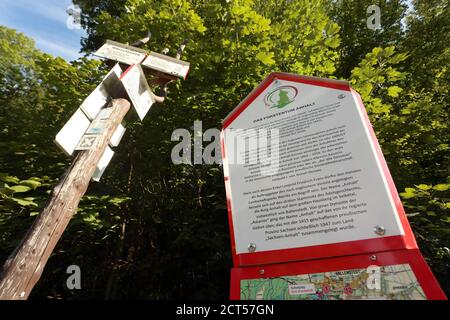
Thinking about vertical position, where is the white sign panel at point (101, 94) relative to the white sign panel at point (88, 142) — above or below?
above

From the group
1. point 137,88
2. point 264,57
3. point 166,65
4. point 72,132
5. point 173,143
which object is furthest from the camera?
point 173,143

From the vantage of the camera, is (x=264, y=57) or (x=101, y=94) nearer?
(x=101, y=94)

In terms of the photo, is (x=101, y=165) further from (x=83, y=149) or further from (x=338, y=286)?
(x=338, y=286)

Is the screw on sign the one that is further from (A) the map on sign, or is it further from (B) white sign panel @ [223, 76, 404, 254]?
(B) white sign panel @ [223, 76, 404, 254]

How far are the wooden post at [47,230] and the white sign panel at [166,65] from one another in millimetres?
1309

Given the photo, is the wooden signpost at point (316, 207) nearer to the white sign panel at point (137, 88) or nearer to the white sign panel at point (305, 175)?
the white sign panel at point (305, 175)

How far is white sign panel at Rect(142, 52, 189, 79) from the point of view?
13.9 ft

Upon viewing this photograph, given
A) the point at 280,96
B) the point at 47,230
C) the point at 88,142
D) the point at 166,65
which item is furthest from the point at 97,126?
the point at 280,96

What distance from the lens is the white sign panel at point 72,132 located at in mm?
2816

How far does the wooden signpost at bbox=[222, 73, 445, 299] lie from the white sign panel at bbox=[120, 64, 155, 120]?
54.0 inches

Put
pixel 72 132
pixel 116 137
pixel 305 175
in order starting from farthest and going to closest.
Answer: pixel 116 137 → pixel 72 132 → pixel 305 175

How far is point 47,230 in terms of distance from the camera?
8.38 ft

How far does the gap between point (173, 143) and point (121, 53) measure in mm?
2867

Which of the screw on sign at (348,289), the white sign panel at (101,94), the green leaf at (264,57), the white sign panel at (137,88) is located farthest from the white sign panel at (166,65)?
the screw on sign at (348,289)
